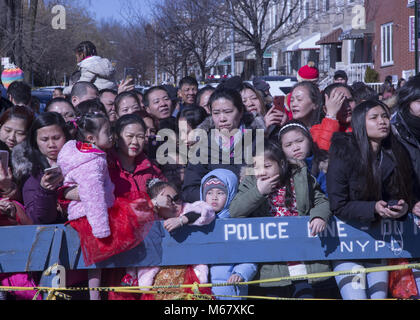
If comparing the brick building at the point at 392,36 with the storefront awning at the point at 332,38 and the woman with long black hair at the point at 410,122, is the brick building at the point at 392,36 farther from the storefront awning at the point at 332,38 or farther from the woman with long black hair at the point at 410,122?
the woman with long black hair at the point at 410,122

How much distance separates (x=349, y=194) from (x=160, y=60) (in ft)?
98.2

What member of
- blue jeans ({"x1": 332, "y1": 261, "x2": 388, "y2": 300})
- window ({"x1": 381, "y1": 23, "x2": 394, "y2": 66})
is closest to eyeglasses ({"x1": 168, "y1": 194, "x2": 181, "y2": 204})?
blue jeans ({"x1": 332, "y1": 261, "x2": 388, "y2": 300})

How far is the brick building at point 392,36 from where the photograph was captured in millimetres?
26344

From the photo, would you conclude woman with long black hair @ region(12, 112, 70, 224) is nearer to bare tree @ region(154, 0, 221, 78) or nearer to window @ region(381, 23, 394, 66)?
bare tree @ region(154, 0, 221, 78)

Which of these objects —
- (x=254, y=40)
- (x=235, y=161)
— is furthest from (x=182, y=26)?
(x=235, y=161)

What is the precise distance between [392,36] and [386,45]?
932 mm

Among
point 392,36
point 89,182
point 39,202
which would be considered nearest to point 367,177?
point 89,182

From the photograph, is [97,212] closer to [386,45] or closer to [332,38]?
[386,45]

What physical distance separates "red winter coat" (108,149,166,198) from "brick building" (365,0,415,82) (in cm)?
2148

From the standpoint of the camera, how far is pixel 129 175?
4.29 metres

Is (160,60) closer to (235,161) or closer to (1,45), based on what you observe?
(1,45)

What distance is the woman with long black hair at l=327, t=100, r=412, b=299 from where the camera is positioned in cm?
373

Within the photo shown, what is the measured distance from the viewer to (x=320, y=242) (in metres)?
3.75

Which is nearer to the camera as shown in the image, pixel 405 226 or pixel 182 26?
pixel 405 226
